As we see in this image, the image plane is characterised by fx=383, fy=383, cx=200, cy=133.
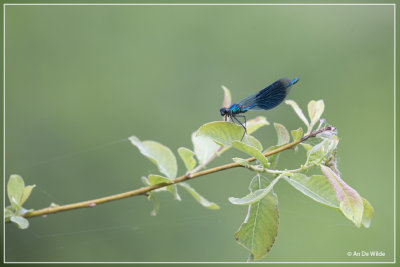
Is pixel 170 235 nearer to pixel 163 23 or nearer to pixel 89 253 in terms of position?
pixel 89 253

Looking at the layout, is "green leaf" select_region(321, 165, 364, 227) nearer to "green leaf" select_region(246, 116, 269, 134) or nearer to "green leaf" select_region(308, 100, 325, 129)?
"green leaf" select_region(308, 100, 325, 129)

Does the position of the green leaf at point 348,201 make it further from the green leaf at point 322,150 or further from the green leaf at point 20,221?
the green leaf at point 20,221

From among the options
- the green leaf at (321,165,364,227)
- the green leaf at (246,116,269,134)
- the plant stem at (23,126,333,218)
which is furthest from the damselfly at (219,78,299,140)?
the green leaf at (321,165,364,227)

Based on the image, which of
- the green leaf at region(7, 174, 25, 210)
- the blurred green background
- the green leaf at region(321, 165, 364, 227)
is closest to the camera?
the green leaf at region(321, 165, 364, 227)

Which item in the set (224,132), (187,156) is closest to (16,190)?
(187,156)

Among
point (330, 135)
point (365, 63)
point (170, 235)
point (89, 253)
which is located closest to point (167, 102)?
point (170, 235)

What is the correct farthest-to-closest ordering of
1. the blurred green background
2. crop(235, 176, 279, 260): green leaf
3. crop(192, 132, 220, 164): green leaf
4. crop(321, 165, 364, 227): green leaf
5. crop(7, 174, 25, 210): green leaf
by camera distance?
the blurred green background < crop(192, 132, 220, 164): green leaf < crop(7, 174, 25, 210): green leaf < crop(235, 176, 279, 260): green leaf < crop(321, 165, 364, 227): green leaf
